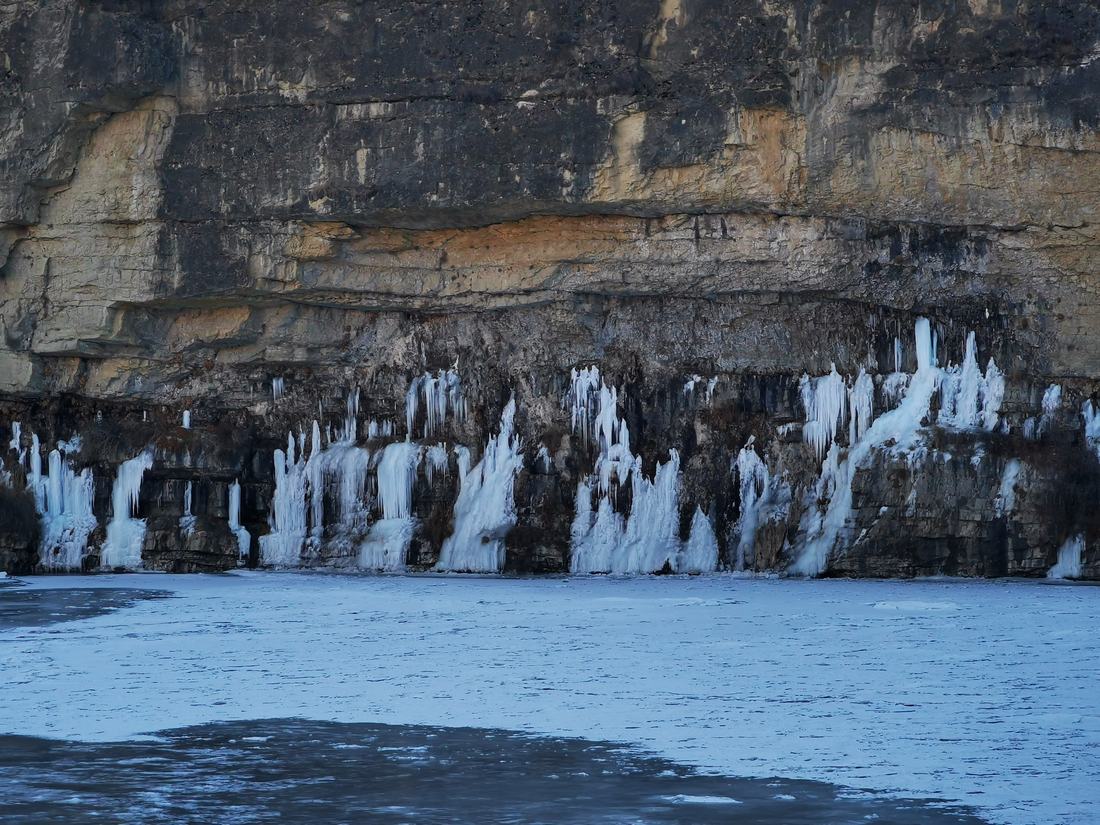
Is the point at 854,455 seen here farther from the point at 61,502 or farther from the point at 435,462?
the point at 61,502

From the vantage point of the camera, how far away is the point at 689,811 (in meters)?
8.36

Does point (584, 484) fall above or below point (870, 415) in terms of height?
below

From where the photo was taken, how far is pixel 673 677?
13.2 metres

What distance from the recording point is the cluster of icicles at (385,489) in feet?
97.1

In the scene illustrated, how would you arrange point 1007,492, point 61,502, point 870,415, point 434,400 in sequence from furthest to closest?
point 61,502 → point 434,400 → point 870,415 → point 1007,492

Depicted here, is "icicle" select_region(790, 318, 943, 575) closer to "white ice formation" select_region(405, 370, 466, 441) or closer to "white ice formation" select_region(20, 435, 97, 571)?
"white ice formation" select_region(405, 370, 466, 441)

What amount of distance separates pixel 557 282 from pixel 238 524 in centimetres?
748

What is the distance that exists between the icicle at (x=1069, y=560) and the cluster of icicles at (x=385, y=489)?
9339 millimetres

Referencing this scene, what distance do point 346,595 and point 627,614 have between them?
5377mm

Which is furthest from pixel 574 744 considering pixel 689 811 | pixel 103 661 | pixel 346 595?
pixel 346 595

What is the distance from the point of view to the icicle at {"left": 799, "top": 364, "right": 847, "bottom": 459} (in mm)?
28391

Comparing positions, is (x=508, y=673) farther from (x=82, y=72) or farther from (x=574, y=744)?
(x=82, y=72)

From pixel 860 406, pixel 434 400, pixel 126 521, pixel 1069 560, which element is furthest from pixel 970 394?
pixel 126 521

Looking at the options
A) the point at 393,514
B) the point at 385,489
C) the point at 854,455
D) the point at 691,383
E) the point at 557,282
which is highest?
the point at 557,282
